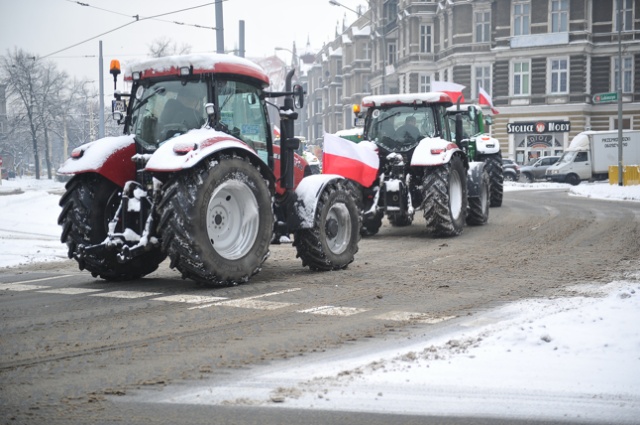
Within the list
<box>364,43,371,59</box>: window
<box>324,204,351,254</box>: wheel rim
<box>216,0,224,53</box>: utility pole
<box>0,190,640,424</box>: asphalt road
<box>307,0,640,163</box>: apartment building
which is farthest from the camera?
<box>364,43,371,59</box>: window

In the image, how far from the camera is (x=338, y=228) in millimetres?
Result: 9812

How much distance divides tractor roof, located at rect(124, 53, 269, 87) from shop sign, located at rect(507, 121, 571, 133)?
47.4 m

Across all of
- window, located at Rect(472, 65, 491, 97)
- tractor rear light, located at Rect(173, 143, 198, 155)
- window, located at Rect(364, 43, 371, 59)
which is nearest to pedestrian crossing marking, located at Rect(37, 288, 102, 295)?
tractor rear light, located at Rect(173, 143, 198, 155)

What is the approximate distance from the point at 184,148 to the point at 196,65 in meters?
1.25

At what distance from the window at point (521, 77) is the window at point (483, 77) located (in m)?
2.10

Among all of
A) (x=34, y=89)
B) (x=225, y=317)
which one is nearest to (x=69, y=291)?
(x=225, y=317)

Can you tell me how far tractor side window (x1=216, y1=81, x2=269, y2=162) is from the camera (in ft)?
28.3

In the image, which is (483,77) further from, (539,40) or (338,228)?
(338,228)

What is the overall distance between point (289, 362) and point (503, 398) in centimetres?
144

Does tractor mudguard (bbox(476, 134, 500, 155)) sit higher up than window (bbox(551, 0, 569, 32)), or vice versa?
window (bbox(551, 0, 569, 32))

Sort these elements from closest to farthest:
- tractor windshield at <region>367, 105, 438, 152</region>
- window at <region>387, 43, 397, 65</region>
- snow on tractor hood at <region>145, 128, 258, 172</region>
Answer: snow on tractor hood at <region>145, 128, 258, 172</region>, tractor windshield at <region>367, 105, 438, 152</region>, window at <region>387, 43, 397, 65</region>

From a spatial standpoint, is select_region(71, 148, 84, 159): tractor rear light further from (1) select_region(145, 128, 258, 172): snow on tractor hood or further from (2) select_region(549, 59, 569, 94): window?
(2) select_region(549, 59, 569, 94): window

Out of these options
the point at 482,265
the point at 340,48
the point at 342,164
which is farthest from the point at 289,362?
the point at 340,48

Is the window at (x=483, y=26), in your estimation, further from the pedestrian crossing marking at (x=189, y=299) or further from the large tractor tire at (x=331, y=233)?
the pedestrian crossing marking at (x=189, y=299)
